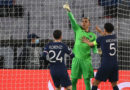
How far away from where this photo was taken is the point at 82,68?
7.93 meters

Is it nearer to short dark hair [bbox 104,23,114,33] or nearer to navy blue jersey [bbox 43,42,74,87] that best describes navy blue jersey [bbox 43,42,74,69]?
navy blue jersey [bbox 43,42,74,87]

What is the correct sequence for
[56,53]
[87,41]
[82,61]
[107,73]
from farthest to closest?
[82,61] < [87,41] < [107,73] < [56,53]

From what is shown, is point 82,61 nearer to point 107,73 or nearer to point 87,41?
point 87,41

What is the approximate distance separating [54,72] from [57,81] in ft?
0.73

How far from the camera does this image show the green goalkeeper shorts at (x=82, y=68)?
7867mm

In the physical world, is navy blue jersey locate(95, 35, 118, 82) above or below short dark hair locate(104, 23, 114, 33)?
below

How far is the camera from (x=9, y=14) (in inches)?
468

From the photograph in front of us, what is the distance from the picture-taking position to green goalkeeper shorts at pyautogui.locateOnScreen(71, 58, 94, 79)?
7.87 meters

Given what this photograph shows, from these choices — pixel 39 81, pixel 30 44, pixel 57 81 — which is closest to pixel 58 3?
pixel 30 44

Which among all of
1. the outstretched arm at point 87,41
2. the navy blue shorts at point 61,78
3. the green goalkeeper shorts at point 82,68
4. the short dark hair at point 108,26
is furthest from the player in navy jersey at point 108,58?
the navy blue shorts at point 61,78

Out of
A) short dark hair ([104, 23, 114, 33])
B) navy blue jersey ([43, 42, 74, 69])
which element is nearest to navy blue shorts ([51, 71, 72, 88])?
navy blue jersey ([43, 42, 74, 69])

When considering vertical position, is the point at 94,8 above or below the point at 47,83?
above

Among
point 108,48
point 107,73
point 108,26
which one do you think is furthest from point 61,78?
point 108,26

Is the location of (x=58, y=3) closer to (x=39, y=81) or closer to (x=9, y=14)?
(x=9, y=14)
